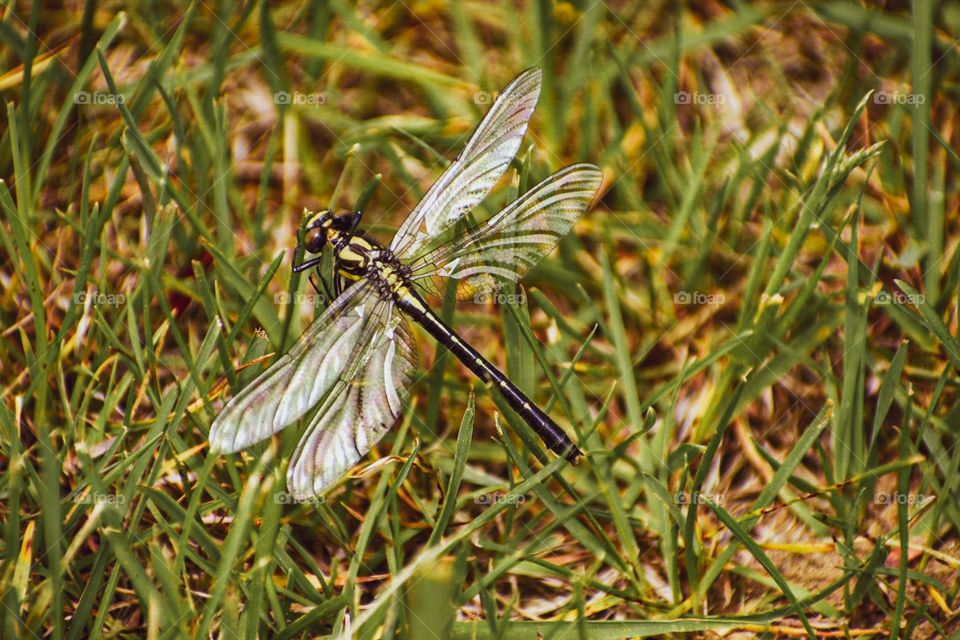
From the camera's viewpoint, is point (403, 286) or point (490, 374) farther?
point (403, 286)

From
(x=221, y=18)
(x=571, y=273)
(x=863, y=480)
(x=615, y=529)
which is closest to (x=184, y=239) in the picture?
(x=221, y=18)

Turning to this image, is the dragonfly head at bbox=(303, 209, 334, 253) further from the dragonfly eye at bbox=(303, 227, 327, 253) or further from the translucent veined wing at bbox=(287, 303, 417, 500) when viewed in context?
the translucent veined wing at bbox=(287, 303, 417, 500)

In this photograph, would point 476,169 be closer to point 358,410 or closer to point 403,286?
point 403,286

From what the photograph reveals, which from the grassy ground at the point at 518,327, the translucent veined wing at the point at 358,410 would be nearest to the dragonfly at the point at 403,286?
the translucent veined wing at the point at 358,410

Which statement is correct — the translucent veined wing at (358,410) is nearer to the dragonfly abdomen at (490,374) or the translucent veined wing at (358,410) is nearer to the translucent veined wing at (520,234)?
the dragonfly abdomen at (490,374)

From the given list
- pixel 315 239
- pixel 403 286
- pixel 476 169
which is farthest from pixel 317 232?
pixel 476 169

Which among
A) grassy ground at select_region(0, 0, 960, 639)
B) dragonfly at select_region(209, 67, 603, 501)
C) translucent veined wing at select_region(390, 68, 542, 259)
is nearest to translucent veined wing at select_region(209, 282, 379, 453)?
dragonfly at select_region(209, 67, 603, 501)
